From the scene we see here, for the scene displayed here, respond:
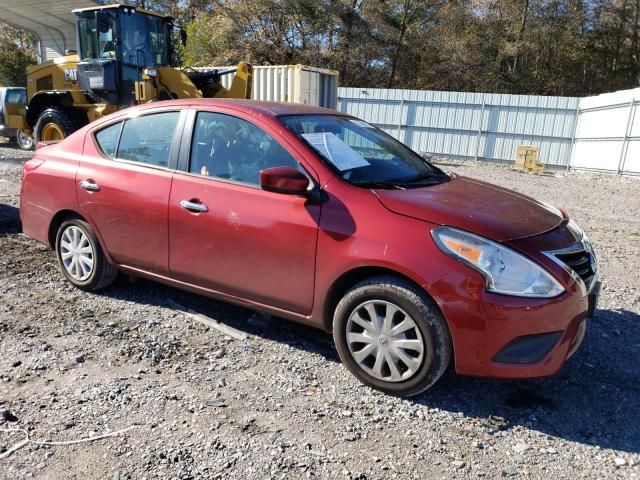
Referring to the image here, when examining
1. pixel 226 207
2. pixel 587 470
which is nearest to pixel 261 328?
pixel 226 207

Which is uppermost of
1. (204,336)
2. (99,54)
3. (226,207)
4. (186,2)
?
(186,2)

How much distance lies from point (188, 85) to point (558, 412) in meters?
10.2

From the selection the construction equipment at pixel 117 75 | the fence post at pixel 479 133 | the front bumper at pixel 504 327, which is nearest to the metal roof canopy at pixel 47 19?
the construction equipment at pixel 117 75

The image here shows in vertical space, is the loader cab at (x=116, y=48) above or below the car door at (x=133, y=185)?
above

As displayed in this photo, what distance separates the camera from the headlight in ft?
8.95

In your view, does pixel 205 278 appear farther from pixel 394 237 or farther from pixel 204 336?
pixel 394 237

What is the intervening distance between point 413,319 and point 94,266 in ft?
9.07

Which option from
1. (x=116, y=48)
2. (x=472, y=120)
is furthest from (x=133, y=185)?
(x=472, y=120)

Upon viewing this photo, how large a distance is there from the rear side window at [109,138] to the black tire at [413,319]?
7.66ft

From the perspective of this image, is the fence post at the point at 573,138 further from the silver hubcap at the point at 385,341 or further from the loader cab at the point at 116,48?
the silver hubcap at the point at 385,341

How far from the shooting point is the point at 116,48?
37.5 ft

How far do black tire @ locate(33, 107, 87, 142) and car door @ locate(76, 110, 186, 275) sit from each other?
8.84m

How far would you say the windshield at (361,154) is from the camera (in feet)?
11.1

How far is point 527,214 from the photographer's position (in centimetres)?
325
